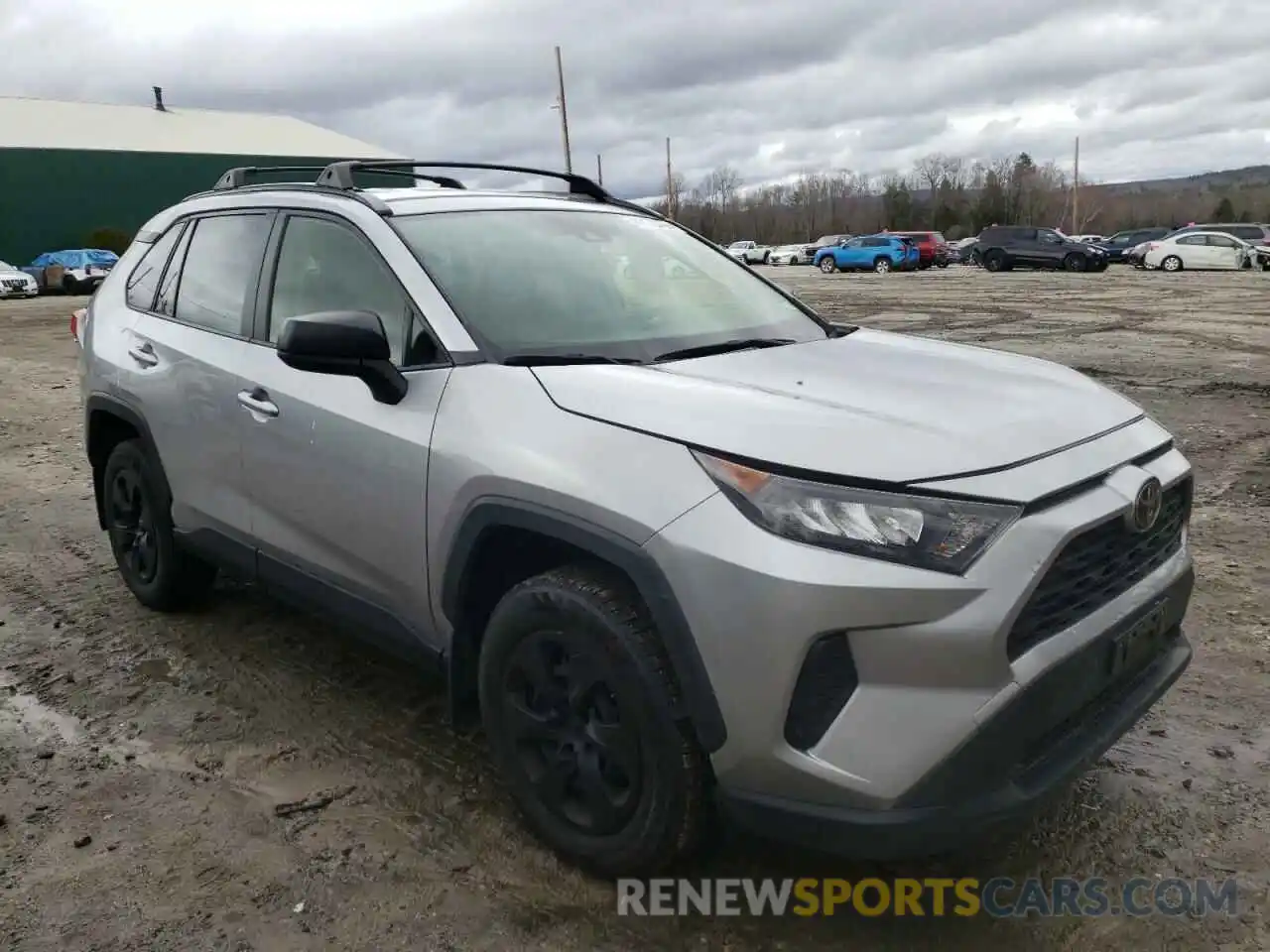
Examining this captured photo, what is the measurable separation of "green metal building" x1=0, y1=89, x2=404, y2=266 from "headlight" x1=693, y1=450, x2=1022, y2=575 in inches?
1876

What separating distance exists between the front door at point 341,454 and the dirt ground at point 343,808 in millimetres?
491

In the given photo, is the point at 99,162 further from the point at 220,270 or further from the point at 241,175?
the point at 220,270

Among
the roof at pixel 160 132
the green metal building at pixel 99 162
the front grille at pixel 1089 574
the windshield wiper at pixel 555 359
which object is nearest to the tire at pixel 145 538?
the windshield wiper at pixel 555 359

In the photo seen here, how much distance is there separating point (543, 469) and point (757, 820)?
3.03 feet

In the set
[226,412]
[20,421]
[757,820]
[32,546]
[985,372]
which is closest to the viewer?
[757,820]

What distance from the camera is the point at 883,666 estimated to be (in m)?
2.08

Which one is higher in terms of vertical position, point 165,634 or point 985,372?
point 985,372

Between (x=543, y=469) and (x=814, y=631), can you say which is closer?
(x=814, y=631)

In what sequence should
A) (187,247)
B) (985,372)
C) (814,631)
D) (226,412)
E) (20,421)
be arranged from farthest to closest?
(20,421) → (187,247) → (226,412) → (985,372) → (814,631)

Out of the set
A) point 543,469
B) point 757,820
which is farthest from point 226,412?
point 757,820

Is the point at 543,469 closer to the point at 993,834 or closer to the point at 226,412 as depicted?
the point at 993,834

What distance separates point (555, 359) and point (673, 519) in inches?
29.4

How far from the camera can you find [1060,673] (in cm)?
223

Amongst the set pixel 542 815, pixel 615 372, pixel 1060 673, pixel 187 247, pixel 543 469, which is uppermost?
pixel 187 247
